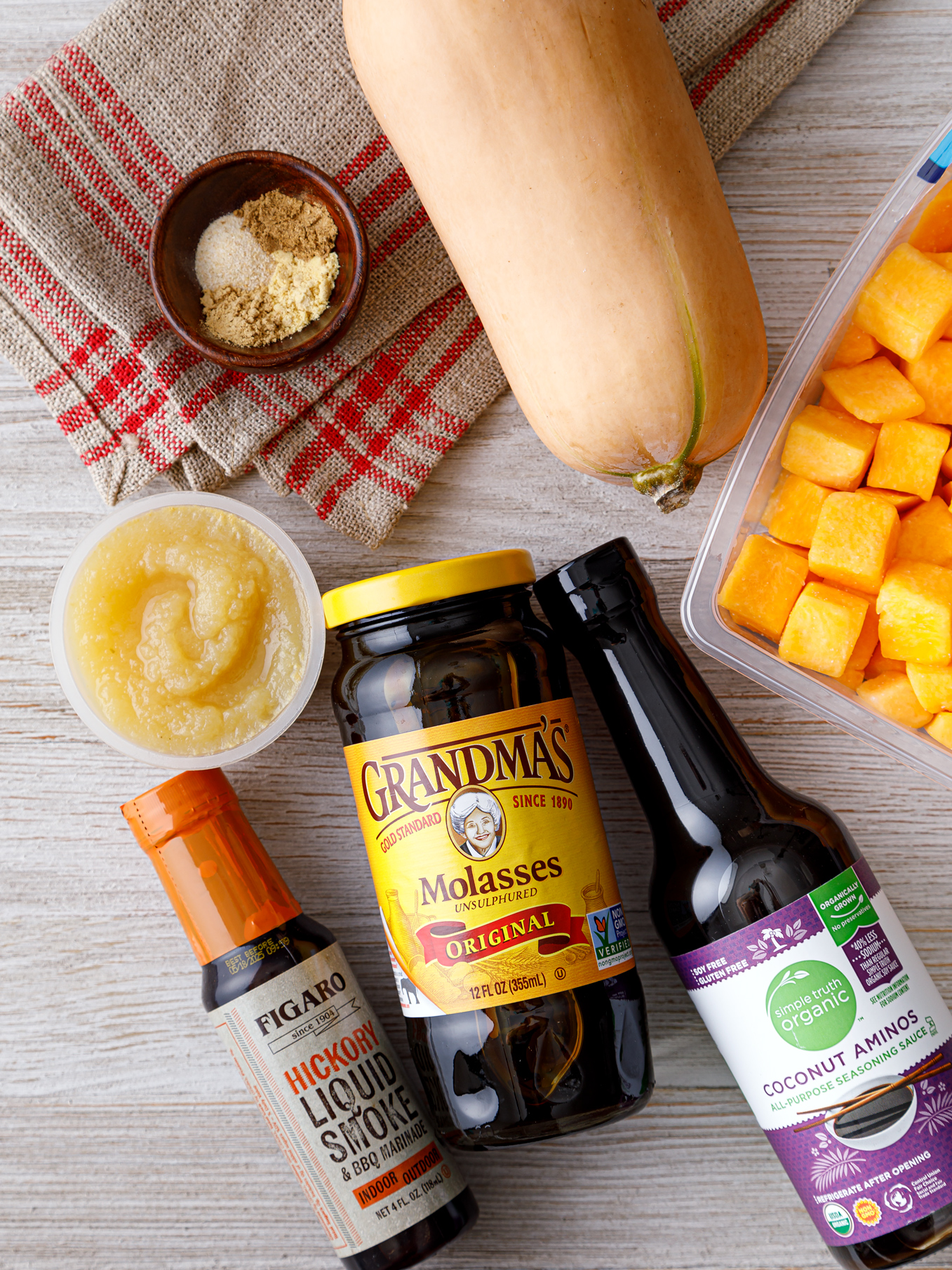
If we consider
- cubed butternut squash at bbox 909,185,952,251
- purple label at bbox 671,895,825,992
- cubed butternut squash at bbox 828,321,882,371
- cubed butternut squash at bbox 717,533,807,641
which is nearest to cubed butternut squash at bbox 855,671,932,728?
cubed butternut squash at bbox 717,533,807,641

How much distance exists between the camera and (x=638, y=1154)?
0.97 m

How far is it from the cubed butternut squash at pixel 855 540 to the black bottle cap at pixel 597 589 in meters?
0.18

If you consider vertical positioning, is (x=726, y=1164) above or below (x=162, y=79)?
below

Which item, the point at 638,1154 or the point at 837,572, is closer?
the point at 837,572

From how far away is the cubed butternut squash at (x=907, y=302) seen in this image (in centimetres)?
83

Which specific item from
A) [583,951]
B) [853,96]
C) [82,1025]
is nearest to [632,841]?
[583,951]

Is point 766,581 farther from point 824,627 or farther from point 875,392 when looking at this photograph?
point 875,392

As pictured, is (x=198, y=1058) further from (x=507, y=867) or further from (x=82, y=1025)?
(x=507, y=867)

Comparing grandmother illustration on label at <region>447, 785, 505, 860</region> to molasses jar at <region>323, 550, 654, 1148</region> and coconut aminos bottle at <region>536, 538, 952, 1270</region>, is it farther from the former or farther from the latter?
coconut aminos bottle at <region>536, 538, 952, 1270</region>

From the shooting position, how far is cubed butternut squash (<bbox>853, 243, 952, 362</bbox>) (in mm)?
828

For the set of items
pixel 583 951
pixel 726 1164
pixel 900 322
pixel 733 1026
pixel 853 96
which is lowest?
pixel 726 1164

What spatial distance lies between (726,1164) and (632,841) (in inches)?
14.3

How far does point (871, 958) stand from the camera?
78 centimetres

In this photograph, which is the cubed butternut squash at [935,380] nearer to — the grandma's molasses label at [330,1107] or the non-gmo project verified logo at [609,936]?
the non-gmo project verified logo at [609,936]
